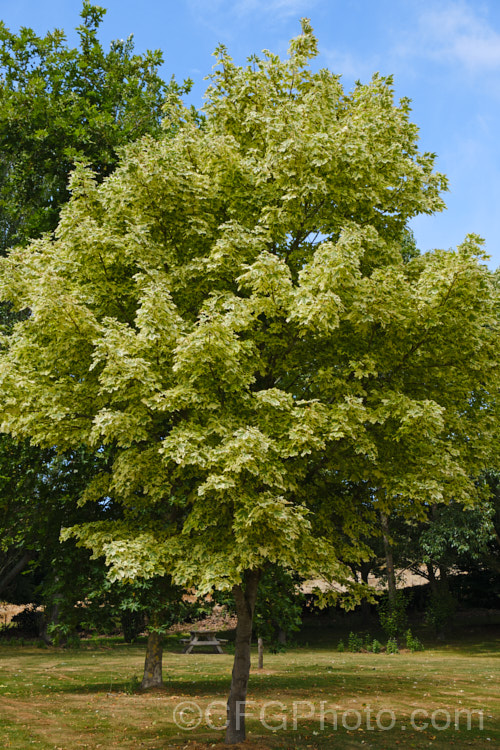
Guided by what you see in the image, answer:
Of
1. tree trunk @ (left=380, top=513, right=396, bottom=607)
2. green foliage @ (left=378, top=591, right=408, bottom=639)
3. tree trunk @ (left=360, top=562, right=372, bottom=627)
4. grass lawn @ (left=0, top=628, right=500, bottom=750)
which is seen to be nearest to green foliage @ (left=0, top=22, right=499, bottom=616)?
grass lawn @ (left=0, top=628, right=500, bottom=750)

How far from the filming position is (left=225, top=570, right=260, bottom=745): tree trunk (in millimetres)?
10727

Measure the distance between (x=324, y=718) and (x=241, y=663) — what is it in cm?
393

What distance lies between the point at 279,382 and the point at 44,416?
4597 millimetres

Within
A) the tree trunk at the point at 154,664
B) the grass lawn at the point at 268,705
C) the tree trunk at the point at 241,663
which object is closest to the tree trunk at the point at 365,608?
the grass lawn at the point at 268,705

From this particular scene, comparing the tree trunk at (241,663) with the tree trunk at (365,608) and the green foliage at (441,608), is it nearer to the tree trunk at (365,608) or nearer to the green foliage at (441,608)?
the green foliage at (441,608)

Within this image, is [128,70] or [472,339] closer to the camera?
[472,339]

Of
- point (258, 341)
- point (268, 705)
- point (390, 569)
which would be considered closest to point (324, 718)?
point (268, 705)

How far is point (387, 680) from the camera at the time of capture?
19797mm

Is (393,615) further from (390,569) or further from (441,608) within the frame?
(441,608)

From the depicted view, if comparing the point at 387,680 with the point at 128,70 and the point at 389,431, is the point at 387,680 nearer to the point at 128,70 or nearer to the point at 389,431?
the point at 389,431

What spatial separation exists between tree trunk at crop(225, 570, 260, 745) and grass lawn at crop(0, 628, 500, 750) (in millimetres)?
418

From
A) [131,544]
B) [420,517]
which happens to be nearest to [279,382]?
[420,517]

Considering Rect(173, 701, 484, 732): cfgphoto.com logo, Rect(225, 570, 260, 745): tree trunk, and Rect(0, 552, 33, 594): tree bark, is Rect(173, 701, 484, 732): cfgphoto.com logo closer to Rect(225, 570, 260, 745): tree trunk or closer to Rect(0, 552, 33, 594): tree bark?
Rect(225, 570, 260, 745): tree trunk

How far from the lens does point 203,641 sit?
32.1m
